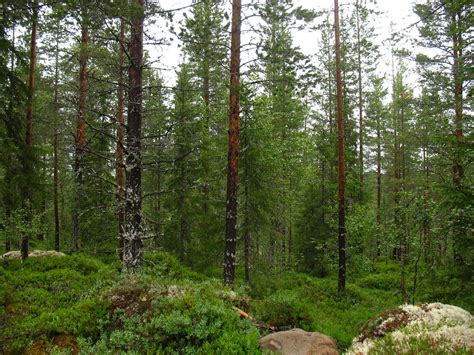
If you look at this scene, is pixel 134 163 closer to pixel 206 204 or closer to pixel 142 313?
pixel 142 313

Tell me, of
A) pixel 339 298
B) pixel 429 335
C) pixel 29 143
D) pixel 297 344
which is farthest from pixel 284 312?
pixel 29 143

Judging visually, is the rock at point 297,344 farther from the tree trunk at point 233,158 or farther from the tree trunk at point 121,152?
the tree trunk at point 121,152

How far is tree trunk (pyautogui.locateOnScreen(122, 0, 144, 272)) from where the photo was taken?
27.4ft

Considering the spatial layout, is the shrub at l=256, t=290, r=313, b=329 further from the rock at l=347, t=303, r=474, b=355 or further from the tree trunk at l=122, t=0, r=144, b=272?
the tree trunk at l=122, t=0, r=144, b=272

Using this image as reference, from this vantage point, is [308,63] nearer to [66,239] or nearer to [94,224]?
[94,224]

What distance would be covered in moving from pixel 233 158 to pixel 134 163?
Result: 3.23 m

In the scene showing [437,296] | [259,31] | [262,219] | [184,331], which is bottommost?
[437,296]

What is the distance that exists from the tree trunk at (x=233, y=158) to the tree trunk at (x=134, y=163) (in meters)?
2.76

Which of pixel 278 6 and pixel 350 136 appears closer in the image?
pixel 278 6

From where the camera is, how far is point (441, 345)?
4039 mm

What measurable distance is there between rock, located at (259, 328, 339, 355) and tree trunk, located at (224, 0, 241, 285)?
4.27m

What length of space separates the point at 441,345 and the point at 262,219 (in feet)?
33.9

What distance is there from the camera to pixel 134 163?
8.52m

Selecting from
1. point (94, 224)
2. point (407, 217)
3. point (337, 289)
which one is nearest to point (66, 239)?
point (94, 224)
